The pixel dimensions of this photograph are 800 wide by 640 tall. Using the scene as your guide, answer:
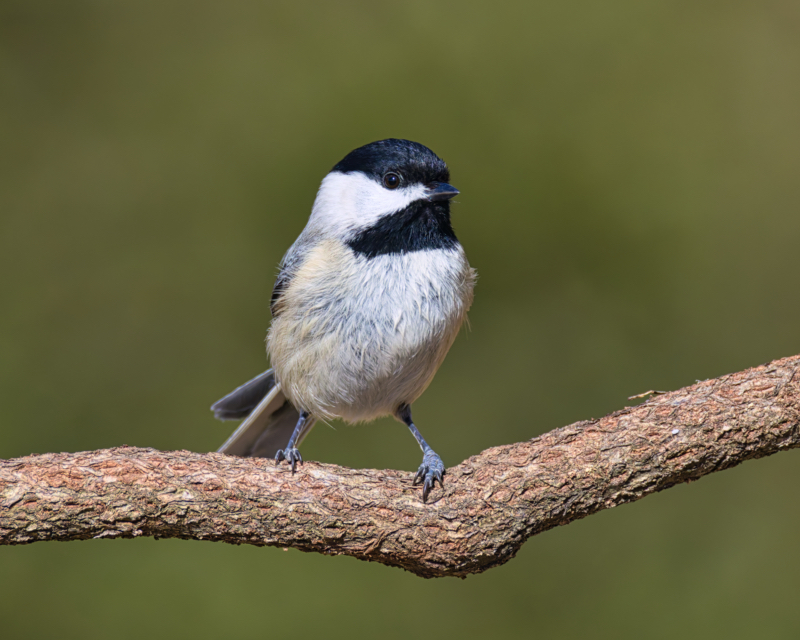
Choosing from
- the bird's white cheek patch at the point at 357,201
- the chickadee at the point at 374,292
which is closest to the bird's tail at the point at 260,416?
the chickadee at the point at 374,292

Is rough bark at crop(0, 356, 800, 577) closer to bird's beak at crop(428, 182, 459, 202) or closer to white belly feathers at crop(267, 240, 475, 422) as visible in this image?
white belly feathers at crop(267, 240, 475, 422)

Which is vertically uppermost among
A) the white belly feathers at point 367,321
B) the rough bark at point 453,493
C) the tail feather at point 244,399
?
the white belly feathers at point 367,321

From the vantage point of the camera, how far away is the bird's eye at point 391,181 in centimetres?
177

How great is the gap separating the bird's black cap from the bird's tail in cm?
68

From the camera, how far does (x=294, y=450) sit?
1619 mm

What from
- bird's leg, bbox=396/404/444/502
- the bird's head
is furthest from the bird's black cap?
bird's leg, bbox=396/404/444/502

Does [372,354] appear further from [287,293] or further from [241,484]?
[241,484]

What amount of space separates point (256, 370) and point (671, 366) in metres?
1.56

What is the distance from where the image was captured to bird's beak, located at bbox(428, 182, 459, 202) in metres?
1.72

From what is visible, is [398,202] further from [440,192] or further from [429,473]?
[429,473]

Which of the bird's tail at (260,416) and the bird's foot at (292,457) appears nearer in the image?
the bird's foot at (292,457)

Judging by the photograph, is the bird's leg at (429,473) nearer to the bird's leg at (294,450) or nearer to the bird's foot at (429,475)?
the bird's foot at (429,475)

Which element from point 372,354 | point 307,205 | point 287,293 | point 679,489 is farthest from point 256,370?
point 679,489

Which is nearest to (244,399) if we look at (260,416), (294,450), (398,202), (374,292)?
(260,416)
